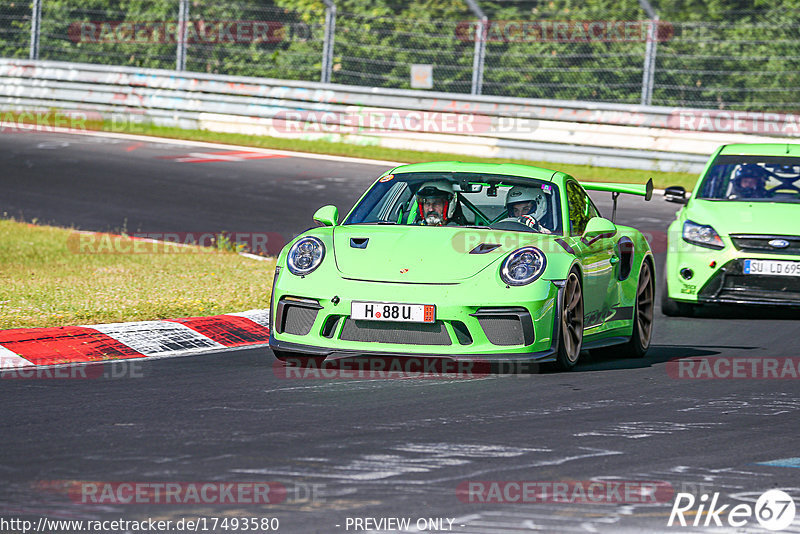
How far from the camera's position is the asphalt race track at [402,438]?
4.89 m

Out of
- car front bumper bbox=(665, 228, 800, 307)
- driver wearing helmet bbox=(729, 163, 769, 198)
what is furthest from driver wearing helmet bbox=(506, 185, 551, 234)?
driver wearing helmet bbox=(729, 163, 769, 198)

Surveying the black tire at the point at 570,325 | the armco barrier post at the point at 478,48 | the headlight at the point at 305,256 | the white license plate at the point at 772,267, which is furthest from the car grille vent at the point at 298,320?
the armco barrier post at the point at 478,48

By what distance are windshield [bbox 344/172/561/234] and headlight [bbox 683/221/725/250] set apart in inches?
116

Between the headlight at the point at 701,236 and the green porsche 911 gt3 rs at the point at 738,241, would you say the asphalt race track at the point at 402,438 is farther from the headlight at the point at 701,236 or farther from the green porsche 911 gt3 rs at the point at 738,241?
the headlight at the point at 701,236

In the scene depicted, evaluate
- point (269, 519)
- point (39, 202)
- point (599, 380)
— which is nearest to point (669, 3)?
point (39, 202)

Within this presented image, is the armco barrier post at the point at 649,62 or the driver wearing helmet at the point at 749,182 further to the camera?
the armco barrier post at the point at 649,62

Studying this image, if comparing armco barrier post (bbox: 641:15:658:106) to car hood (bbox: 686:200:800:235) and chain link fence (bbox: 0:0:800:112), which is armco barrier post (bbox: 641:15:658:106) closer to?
chain link fence (bbox: 0:0:800:112)

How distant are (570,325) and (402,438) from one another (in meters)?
2.41

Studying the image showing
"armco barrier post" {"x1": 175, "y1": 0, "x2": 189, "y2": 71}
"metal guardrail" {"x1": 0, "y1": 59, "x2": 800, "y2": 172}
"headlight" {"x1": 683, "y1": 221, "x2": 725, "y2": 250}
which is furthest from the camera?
"armco barrier post" {"x1": 175, "y1": 0, "x2": 189, "y2": 71}

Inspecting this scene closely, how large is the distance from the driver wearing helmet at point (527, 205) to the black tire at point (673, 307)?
324cm

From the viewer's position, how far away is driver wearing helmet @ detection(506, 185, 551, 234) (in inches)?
351

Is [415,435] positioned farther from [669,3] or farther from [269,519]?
[669,3]

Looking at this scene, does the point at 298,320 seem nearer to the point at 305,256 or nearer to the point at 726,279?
the point at 305,256

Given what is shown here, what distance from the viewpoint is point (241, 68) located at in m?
24.8
